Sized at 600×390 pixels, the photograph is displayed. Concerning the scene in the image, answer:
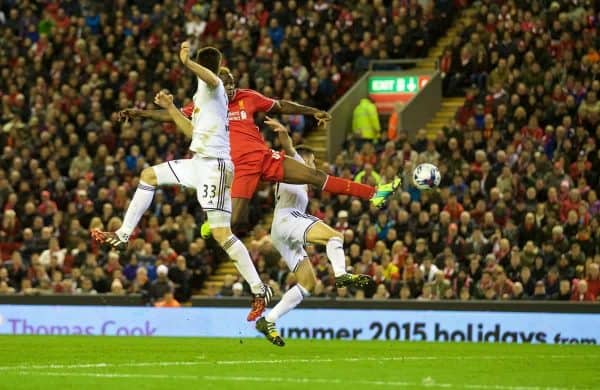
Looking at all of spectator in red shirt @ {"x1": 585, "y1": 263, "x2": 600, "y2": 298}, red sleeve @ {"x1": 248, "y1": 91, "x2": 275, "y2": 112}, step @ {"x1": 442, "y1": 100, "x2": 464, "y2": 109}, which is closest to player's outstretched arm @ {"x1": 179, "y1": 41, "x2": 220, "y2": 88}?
red sleeve @ {"x1": 248, "y1": 91, "x2": 275, "y2": 112}

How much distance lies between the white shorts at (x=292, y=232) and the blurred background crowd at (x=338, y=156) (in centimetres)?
684

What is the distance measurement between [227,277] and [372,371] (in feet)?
42.9

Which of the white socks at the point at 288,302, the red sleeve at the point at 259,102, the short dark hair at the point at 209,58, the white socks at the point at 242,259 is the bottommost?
the white socks at the point at 288,302

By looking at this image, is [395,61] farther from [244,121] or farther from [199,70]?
[199,70]

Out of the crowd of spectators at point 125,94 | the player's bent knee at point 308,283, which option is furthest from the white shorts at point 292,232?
the crowd of spectators at point 125,94

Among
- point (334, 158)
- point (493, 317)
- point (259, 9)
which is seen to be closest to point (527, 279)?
point (493, 317)

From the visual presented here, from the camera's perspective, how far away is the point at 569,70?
2728 cm

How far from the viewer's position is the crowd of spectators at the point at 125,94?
27438 millimetres

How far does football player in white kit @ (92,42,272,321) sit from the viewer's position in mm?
14922

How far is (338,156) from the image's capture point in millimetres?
28391

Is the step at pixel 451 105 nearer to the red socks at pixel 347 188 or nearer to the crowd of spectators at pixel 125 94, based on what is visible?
the crowd of spectators at pixel 125 94

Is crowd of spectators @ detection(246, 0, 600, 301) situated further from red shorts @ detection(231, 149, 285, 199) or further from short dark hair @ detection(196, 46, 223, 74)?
short dark hair @ detection(196, 46, 223, 74)

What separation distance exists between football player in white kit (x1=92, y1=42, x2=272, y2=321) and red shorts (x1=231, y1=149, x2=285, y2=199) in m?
1.10

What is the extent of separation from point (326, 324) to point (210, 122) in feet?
28.8
